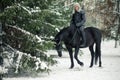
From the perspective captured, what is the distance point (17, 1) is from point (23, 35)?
46.6 inches

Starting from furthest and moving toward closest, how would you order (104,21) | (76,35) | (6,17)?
(104,21) < (76,35) < (6,17)

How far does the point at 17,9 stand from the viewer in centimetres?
1387

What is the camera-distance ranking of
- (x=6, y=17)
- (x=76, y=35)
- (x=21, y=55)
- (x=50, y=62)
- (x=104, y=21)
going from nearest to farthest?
(x=6, y=17)
(x=21, y=55)
(x=50, y=62)
(x=76, y=35)
(x=104, y=21)

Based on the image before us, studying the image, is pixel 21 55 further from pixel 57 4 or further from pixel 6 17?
pixel 57 4

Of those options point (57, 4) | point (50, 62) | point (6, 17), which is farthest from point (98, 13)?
point (6, 17)

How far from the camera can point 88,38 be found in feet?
63.3

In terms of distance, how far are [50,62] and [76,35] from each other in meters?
3.22

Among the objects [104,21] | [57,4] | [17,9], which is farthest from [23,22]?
[104,21]

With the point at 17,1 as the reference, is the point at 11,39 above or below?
below

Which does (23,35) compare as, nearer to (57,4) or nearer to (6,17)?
(6,17)

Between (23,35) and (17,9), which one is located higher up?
(17,9)

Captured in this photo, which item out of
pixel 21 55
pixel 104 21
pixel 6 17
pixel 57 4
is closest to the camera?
pixel 6 17

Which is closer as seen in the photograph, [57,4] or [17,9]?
[17,9]

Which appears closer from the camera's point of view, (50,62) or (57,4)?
(50,62)
